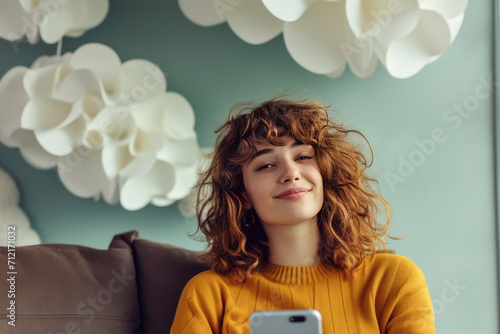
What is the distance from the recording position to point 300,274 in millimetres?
1278

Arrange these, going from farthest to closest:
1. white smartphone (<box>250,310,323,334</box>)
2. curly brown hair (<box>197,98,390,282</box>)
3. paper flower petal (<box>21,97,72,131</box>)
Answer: paper flower petal (<box>21,97,72,131</box>) < curly brown hair (<box>197,98,390,282</box>) < white smartphone (<box>250,310,323,334</box>)

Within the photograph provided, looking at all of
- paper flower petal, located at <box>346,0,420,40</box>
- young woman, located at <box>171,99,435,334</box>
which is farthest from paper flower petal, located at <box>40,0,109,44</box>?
paper flower petal, located at <box>346,0,420,40</box>

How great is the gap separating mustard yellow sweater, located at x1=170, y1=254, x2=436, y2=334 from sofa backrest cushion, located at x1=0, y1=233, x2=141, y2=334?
17 centimetres

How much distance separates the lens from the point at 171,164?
1.76m

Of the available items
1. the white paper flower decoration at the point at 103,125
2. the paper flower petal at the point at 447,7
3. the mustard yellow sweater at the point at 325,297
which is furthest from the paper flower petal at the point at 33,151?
the paper flower petal at the point at 447,7

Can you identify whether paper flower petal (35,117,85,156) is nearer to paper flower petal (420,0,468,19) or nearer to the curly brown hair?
the curly brown hair

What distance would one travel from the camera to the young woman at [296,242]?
1.21 m

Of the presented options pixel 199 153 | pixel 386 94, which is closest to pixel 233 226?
pixel 199 153

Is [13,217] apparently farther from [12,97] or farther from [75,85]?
[75,85]

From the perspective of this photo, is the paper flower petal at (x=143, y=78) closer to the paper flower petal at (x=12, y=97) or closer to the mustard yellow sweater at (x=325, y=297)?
the paper flower petal at (x=12, y=97)

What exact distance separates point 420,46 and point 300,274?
2.60 ft

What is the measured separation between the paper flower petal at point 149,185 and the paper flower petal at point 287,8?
62 centimetres

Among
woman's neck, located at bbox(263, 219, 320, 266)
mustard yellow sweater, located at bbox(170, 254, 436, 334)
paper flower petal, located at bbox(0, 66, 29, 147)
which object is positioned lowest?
mustard yellow sweater, located at bbox(170, 254, 436, 334)

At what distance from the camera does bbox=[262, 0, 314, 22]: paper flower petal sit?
1474mm
